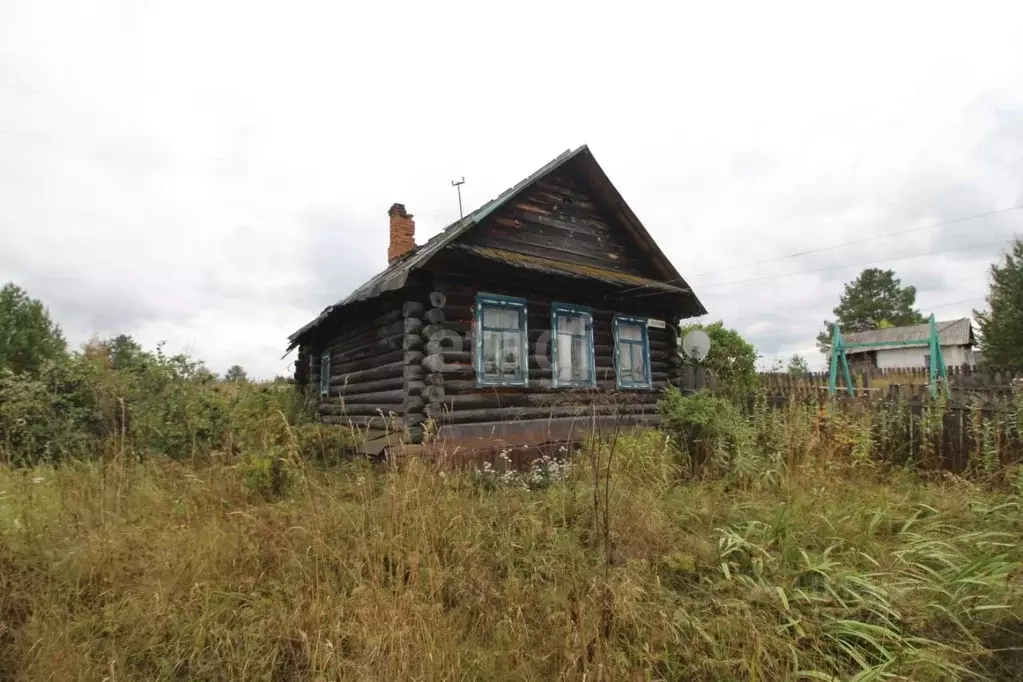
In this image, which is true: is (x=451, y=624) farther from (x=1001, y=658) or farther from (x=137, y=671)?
(x=1001, y=658)

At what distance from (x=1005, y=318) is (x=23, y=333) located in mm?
49423

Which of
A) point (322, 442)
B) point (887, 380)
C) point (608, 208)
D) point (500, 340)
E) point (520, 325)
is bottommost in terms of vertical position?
point (322, 442)

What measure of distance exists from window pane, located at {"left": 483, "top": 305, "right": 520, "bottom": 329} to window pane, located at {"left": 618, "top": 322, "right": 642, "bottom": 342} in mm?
2559

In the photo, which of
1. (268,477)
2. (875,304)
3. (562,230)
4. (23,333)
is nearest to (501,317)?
(562,230)

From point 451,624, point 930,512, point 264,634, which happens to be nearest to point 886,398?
point 930,512

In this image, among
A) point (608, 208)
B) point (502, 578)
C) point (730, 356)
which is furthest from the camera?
point (730, 356)

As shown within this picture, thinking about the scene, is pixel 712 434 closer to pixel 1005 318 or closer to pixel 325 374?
pixel 325 374

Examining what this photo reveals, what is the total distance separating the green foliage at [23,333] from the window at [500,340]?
2779 centimetres

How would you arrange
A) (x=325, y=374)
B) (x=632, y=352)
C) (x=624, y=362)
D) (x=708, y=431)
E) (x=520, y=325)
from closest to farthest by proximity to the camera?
(x=708, y=431), (x=520, y=325), (x=624, y=362), (x=632, y=352), (x=325, y=374)

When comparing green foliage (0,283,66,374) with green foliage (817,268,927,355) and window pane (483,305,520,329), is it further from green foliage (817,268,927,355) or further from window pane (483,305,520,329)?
green foliage (817,268,927,355)

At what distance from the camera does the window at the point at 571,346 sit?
891 centimetres

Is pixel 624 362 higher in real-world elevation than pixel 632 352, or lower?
lower

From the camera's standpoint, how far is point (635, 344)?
33.6 ft

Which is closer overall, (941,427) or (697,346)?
(941,427)
